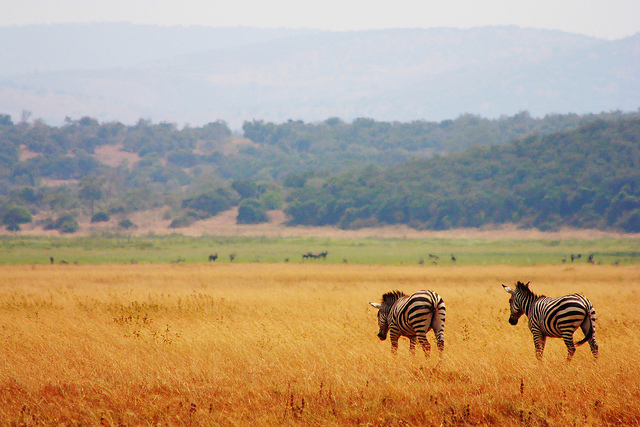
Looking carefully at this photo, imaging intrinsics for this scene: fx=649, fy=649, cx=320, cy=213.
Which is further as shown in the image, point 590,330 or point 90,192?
point 90,192

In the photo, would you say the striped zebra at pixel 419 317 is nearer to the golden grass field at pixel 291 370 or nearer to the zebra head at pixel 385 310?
the zebra head at pixel 385 310

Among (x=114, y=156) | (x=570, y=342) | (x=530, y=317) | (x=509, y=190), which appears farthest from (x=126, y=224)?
(x=570, y=342)

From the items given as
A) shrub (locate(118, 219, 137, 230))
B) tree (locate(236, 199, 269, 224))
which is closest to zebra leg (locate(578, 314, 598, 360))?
tree (locate(236, 199, 269, 224))

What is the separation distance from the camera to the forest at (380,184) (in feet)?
262

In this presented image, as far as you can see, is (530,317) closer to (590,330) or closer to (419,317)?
(590,330)

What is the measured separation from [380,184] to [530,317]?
8319 centimetres

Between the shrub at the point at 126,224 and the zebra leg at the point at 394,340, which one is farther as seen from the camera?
the shrub at the point at 126,224

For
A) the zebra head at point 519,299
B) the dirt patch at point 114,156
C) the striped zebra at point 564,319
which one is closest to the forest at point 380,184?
the dirt patch at point 114,156

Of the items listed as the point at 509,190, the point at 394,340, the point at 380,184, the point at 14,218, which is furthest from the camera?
the point at 380,184

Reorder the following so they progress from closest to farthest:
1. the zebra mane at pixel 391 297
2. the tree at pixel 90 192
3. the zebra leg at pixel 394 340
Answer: the zebra leg at pixel 394 340
the zebra mane at pixel 391 297
the tree at pixel 90 192

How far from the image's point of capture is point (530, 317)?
1081cm

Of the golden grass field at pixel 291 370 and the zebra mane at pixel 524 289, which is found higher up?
the zebra mane at pixel 524 289

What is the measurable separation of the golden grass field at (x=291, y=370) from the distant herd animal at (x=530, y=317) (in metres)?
0.35

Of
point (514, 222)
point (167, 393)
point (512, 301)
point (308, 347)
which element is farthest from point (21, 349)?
point (514, 222)
